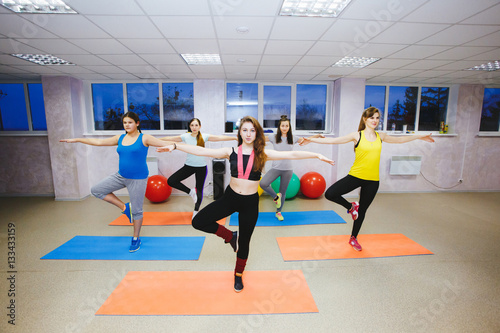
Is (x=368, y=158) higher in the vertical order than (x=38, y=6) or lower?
lower

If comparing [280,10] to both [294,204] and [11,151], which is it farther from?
[11,151]

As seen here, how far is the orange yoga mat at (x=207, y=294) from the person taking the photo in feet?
6.46

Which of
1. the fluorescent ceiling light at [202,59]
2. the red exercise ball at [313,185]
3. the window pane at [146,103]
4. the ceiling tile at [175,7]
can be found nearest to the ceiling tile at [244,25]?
the ceiling tile at [175,7]

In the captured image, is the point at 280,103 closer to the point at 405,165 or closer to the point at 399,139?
the point at 399,139

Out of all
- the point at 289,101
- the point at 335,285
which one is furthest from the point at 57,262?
the point at 289,101

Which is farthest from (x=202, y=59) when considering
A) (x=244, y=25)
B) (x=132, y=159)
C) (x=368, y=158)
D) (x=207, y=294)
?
(x=207, y=294)

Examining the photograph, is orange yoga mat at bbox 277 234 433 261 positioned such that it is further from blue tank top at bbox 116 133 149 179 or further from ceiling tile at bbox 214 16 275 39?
ceiling tile at bbox 214 16 275 39

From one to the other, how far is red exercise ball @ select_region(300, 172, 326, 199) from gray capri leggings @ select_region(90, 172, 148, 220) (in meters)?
3.41

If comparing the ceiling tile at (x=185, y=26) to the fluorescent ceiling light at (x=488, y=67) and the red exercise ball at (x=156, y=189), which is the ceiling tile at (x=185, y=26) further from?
the fluorescent ceiling light at (x=488, y=67)

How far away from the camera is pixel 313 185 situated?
16.8 ft

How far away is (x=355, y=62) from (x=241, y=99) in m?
2.62

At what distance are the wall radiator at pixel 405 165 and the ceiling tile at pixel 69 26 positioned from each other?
6.13m

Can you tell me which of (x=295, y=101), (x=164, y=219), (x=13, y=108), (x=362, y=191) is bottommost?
(x=164, y=219)

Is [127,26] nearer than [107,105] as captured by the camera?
Yes
